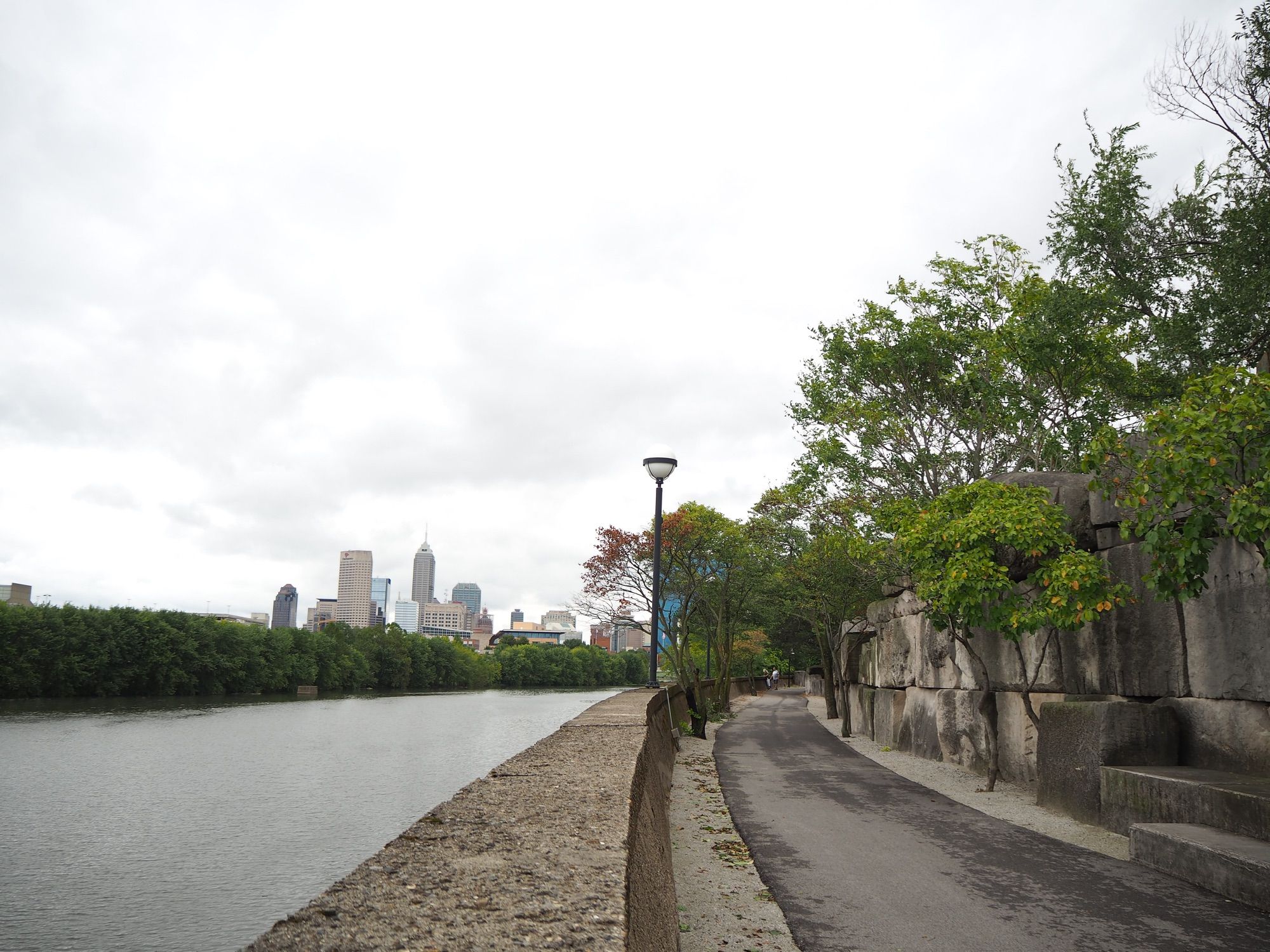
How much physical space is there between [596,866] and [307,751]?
98.1ft

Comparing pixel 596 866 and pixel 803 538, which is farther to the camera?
pixel 803 538

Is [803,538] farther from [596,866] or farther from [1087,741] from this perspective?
[596,866]

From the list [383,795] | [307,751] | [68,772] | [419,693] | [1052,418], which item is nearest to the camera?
[1052,418]

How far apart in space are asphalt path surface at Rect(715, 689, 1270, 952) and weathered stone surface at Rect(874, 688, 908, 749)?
29.0 ft

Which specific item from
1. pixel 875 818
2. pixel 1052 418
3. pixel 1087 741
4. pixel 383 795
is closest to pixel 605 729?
pixel 875 818

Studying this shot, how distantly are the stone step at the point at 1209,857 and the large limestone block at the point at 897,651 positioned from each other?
11330 mm

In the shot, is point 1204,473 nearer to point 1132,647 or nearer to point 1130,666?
point 1132,647

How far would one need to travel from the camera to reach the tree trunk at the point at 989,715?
12.2m

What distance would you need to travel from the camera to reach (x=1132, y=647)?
409 inches

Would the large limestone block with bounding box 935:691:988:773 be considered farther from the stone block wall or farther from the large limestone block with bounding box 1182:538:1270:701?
the large limestone block with bounding box 1182:538:1270:701

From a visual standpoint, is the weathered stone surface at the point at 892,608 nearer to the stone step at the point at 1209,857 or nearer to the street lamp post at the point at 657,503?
the street lamp post at the point at 657,503

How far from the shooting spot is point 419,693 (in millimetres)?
79812

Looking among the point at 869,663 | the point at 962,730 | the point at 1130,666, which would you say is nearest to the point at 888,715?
the point at 869,663

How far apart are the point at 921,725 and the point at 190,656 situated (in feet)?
179
